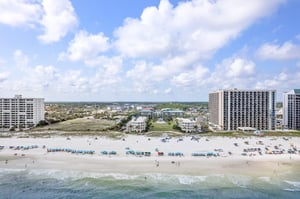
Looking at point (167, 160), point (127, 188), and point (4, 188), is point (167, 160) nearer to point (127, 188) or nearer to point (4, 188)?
point (127, 188)

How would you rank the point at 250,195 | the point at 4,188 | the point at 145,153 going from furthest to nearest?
the point at 145,153 → the point at 4,188 → the point at 250,195

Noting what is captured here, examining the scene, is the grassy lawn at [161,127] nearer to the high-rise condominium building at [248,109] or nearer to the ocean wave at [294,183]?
the high-rise condominium building at [248,109]

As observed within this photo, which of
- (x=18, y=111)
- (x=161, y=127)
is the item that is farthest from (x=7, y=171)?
(x=18, y=111)

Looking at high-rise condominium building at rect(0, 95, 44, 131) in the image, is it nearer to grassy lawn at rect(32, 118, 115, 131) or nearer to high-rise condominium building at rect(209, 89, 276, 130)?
grassy lawn at rect(32, 118, 115, 131)

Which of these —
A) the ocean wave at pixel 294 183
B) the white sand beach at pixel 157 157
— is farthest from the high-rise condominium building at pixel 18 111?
the ocean wave at pixel 294 183

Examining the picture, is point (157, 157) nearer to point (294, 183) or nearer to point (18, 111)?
point (294, 183)

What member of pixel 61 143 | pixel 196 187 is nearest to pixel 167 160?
pixel 196 187

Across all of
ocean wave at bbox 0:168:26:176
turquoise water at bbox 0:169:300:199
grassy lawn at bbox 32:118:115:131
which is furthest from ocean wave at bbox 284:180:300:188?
grassy lawn at bbox 32:118:115:131
